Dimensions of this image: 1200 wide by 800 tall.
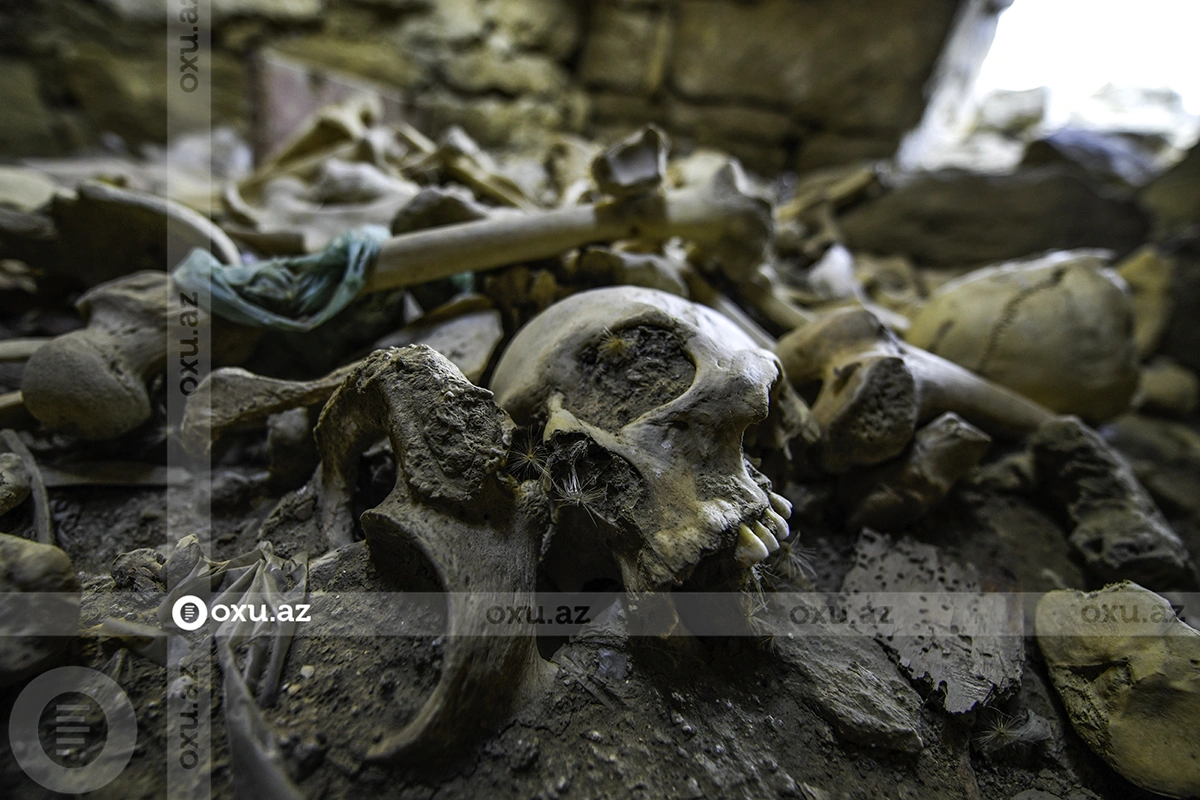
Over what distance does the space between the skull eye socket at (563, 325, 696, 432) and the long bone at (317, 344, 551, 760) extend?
198 mm

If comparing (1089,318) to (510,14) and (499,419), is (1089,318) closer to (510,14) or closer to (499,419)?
(499,419)

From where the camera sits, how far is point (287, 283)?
61.4 inches

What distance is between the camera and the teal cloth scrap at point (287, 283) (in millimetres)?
1480

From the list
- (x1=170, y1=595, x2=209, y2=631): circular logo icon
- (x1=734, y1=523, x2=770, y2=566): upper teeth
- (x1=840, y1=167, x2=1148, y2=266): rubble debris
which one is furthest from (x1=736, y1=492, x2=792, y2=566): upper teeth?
(x1=840, y1=167, x2=1148, y2=266): rubble debris

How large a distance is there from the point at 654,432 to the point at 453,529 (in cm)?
41

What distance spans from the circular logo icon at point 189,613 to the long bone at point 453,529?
0.31 meters

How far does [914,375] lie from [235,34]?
4319 millimetres

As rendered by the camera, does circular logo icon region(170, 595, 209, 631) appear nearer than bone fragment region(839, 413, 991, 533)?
Yes

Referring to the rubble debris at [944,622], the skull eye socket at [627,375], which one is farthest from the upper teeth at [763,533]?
the rubble debris at [944,622]

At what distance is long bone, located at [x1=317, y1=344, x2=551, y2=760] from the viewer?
0.85 meters

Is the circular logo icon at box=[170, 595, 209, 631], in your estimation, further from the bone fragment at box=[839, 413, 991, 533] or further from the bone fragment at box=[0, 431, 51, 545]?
the bone fragment at box=[839, 413, 991, 533]

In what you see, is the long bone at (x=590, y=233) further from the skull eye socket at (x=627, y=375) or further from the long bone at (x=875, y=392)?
the skull eye socket at (x=627, y=375)

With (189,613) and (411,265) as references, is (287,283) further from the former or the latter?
(189,613)

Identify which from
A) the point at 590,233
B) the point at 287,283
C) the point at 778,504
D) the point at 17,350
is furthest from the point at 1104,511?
the point at 17,350
